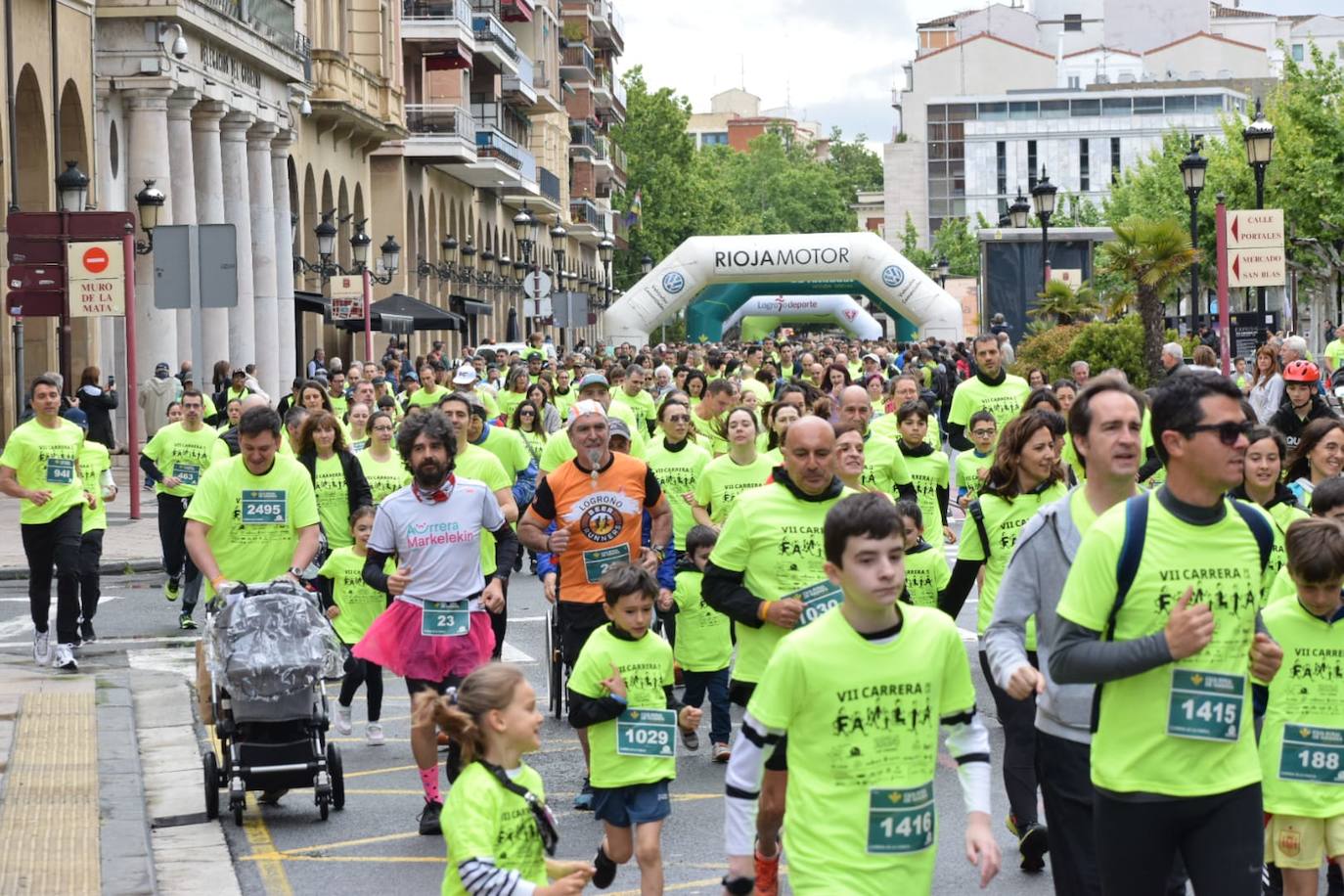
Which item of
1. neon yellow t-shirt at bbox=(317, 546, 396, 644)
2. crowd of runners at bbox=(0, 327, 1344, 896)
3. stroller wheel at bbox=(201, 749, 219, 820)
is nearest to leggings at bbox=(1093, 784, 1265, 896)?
crowd of runners at bbox=(0, 327, 1344, 896)

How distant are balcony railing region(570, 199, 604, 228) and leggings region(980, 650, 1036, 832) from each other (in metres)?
94.8

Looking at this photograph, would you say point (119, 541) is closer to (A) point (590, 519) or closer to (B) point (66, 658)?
(B) point (66, 658)

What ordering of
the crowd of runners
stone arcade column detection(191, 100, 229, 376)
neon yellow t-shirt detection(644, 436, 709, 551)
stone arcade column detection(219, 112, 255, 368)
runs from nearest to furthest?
the crowd of runners → neon yellow t-shirt detection(644, 436, 709, 551) → stone arcade column detection(191, 100, 229, 376) → stone arcade column detection(219, 112, 255, 368)

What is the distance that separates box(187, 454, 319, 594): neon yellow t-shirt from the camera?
34.7 feet

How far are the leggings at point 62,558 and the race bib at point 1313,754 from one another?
947 cm

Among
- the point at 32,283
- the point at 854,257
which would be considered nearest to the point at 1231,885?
the point at 32,283

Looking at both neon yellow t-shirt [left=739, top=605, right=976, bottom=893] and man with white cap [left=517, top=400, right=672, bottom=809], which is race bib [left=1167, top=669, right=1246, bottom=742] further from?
man with white cap [left=517, top=400, right=672, bottom=809]

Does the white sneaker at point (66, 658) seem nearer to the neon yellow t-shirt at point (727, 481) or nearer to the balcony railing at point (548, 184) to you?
the neon yellow t-shirt at point (727, 481)

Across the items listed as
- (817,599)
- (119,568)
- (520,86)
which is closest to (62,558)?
(119,568)

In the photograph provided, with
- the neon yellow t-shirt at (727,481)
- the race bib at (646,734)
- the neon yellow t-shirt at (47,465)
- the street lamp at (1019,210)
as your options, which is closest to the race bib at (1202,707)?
the race bib at (646,734)

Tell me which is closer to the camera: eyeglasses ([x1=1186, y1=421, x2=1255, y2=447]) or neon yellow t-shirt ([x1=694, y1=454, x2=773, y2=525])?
eyeglasses ([x1=1186, y1=421, x2=1255, y2=447])

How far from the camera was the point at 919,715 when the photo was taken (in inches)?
223

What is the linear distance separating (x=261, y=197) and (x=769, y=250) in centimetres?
1832

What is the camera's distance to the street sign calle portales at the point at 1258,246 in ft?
85.5
